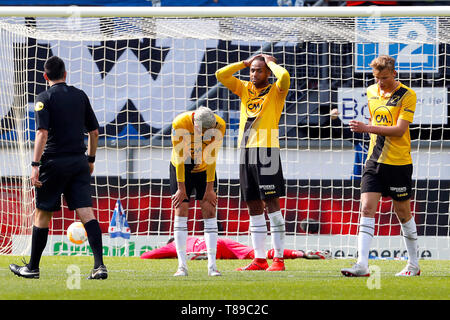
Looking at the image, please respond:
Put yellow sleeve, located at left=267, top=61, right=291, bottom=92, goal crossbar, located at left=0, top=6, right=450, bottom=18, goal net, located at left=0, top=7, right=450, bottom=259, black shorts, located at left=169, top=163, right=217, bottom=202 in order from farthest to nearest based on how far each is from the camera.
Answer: goal net, located at left=0, top=7, right=450, bottom=259, goal crossbar, located at left=0, top=6, right=450, bottom=18, yellow sleeve, located at left=267, top=61, right=291, bottom=92, black shorts, located at left=169, top=163, right=217, bottom=202

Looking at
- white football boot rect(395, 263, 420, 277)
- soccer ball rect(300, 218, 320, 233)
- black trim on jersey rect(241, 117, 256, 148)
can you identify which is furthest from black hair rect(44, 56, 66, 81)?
soccer ball rect(300, 218, 320, 233)

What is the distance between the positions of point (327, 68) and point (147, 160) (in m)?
3.02

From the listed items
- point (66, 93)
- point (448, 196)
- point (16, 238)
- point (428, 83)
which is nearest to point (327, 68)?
point (428, 83)

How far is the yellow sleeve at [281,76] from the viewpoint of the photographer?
7031 mm

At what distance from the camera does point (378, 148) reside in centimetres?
666

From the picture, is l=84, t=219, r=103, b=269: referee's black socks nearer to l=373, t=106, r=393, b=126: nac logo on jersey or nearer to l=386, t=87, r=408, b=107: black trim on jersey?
l=373, t=106, r=393, b=126: nac logo on jersey

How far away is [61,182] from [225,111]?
18.1ft

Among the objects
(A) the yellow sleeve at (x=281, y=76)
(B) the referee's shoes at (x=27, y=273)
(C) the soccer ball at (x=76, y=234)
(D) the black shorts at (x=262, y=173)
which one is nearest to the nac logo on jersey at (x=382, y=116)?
(A) the yellow sleeve at (x=281, y=76)

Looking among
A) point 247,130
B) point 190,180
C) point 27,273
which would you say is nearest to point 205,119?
point 190,180

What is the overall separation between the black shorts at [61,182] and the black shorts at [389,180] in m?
2.29

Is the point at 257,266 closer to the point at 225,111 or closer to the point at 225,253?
the point at 225,253

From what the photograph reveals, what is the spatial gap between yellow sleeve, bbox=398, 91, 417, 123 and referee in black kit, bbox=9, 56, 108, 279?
8.46 ft

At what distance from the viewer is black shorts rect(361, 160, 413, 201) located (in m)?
6.58

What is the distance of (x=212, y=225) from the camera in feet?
22.3
